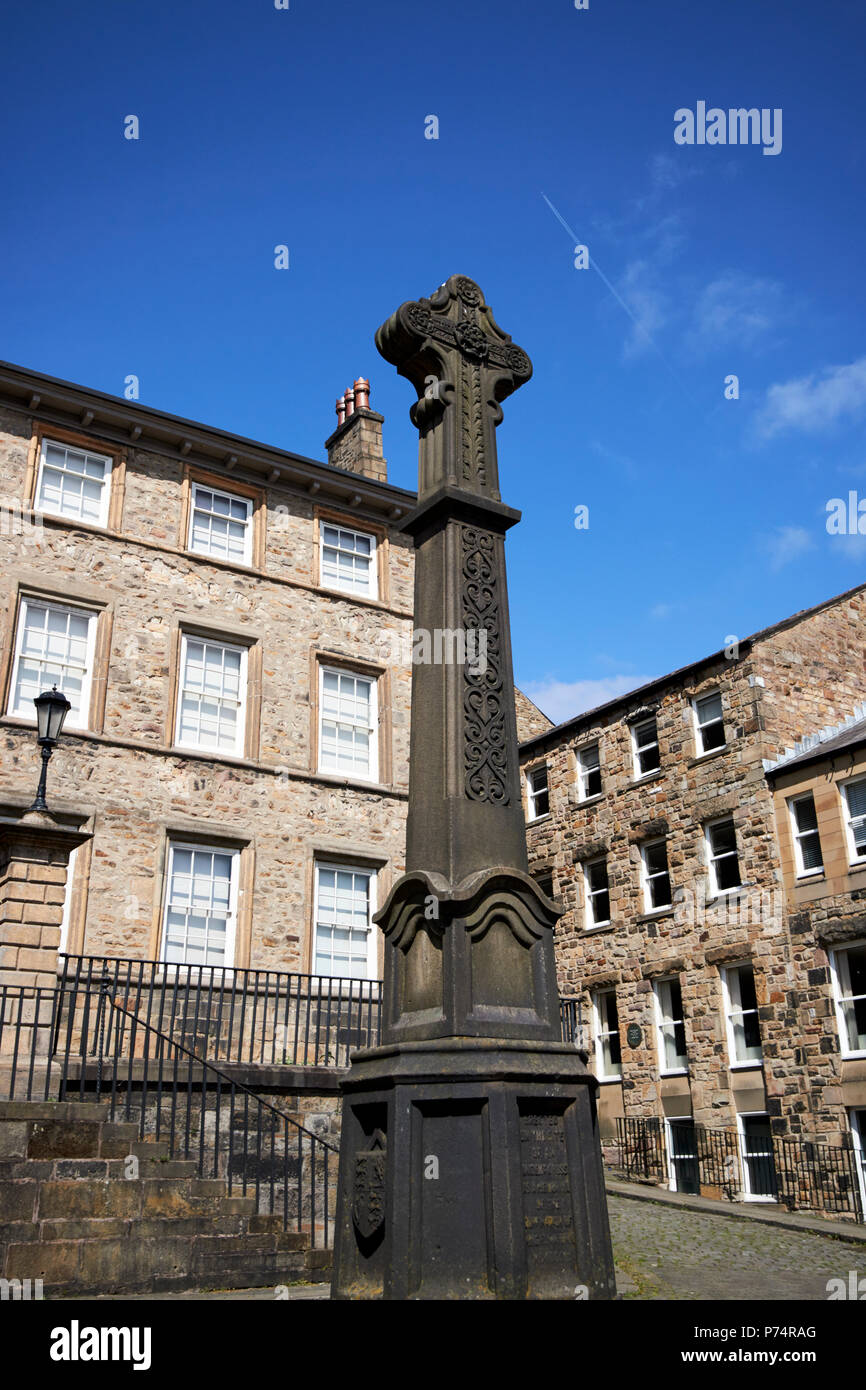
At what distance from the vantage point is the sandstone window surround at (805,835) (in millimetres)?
20000

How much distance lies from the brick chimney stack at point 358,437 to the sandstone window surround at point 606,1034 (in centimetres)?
1190

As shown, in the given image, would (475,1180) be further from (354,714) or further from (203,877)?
(354,714)

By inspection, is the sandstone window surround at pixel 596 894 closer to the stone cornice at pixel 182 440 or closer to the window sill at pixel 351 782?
the window sill at pixel 351 782

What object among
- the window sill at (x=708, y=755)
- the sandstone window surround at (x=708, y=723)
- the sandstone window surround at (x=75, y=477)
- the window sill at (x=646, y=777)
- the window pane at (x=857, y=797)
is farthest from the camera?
the window sill at (x=646, y=777)

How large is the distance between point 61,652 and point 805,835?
43.3 feet

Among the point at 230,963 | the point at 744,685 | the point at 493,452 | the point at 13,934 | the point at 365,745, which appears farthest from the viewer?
the point at 744,685

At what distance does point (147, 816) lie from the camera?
1694 centimetres

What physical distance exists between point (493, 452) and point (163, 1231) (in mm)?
6866

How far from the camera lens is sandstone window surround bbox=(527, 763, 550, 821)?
2692 cm

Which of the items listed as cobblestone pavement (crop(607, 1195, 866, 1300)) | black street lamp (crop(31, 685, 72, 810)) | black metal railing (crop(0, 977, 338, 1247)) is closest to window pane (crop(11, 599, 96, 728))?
black street lamp (crop(31, 685, 72, 810))

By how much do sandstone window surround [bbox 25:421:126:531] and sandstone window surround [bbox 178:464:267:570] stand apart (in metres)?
1.19

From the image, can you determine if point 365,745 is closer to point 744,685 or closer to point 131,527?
point 131,527

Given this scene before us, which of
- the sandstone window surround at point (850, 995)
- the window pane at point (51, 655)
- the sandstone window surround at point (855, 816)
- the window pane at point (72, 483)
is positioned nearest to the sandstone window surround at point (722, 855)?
the sandstone window surround at point (855, 816)
